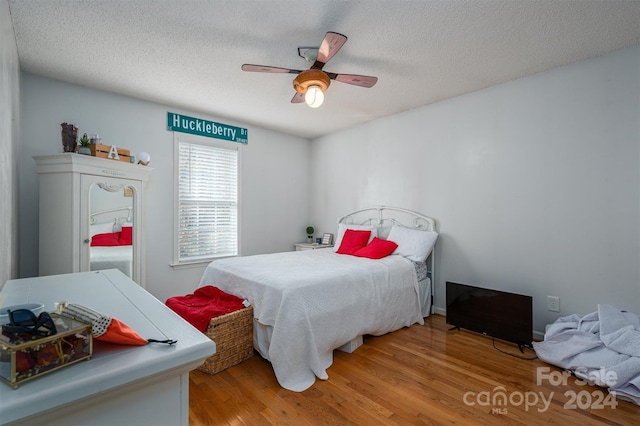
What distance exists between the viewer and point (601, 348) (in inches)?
83.1

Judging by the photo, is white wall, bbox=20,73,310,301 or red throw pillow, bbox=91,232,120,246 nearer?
red throw pillow, bbox=91,232,120,246

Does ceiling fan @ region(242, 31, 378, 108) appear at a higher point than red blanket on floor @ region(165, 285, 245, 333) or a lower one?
higher

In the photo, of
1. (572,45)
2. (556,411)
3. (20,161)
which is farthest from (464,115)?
(20,161)

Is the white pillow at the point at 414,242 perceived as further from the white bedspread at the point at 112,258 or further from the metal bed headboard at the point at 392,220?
the white bedspread at the point at 112,258

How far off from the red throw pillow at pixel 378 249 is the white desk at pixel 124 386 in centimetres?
258

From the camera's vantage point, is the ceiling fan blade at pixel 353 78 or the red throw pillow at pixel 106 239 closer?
the ceiling fan blade at pixel 353 78

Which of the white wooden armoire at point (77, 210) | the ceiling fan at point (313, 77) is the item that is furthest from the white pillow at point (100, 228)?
the ceiling fan at point (313, 77)

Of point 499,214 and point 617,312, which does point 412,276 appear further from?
point 617,312

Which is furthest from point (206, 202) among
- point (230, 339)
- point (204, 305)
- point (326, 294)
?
point (326, 294)

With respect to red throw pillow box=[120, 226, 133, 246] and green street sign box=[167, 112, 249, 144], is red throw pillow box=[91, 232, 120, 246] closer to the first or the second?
red throw pillow box=[120, 226, 133, 246]

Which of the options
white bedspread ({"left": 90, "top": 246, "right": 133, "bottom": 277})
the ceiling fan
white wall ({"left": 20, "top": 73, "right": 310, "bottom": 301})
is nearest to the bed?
white bedspread ({"left": 90, "top": 246, "right": 133, "bottom": 277})

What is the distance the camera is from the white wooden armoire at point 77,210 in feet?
8.39

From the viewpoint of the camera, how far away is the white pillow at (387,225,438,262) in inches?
129

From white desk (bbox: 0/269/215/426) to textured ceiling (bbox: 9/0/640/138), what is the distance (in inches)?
79.1
